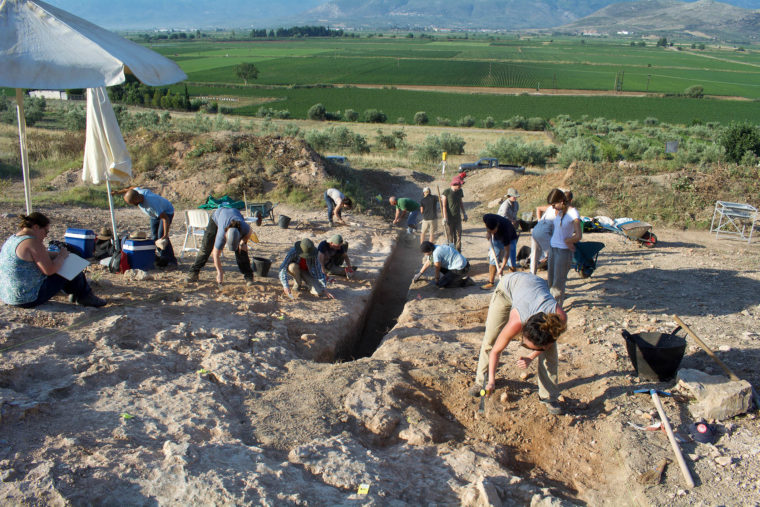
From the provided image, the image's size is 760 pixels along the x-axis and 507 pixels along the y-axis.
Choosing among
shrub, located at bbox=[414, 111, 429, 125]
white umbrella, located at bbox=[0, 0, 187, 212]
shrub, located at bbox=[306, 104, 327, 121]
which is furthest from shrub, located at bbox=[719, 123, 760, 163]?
shrub, located at bbox=[306, 104, 327, 121]

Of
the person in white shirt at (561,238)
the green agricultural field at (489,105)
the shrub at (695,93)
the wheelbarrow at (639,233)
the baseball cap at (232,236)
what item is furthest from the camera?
the shrub at (695,93)

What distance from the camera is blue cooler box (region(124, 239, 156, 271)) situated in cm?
828

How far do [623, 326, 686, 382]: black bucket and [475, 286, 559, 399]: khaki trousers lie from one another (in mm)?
1111

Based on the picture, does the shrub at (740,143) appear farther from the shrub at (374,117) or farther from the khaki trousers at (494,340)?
the shrub at (374,117)

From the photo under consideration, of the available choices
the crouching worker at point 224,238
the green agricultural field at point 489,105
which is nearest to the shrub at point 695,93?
the green agricultural field at point 489,105

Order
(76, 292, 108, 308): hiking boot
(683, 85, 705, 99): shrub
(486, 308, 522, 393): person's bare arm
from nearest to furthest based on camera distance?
(486, 308, 522, 393): person's bare arm < (76, 292, 108, 308): hiking boot < (683, 85, 705, 99): shrub

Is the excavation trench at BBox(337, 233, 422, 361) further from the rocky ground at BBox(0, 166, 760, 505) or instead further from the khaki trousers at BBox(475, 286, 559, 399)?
the khaki trousers at BBox(475, 286, 559, 399)

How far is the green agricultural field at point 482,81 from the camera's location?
47.4m

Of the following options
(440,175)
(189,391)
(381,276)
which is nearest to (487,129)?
(440,175)

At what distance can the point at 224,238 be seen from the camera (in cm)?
765

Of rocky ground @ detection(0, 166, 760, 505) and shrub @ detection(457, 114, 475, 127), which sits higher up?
shrub @ detection(457, 114, 475, 127)

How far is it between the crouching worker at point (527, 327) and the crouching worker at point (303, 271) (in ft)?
10.5

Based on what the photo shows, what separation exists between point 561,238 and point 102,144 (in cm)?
649

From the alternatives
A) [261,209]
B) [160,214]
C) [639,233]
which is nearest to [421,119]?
[261,209]
